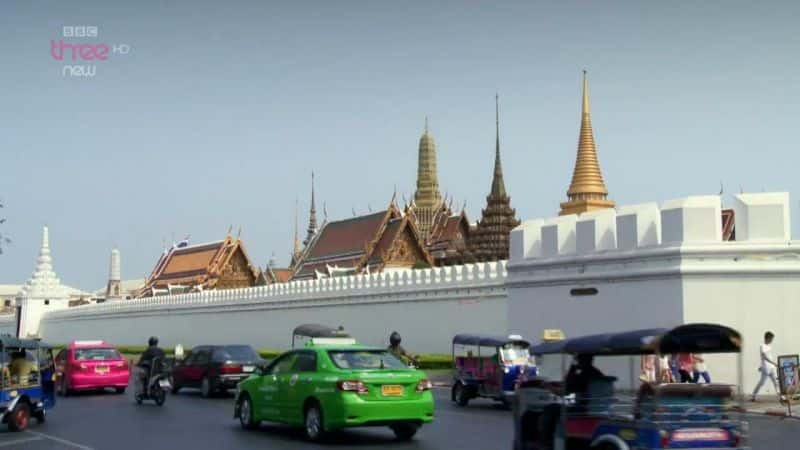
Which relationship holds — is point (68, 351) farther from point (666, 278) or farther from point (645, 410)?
point (645, 410)

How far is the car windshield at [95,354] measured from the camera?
24609 millimetres

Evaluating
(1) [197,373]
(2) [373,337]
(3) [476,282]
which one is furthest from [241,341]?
(1) [197,373]

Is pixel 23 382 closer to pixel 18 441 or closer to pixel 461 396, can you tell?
pixel 18 441

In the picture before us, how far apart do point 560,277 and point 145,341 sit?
35.8 meters

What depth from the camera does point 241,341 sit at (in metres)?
43.6

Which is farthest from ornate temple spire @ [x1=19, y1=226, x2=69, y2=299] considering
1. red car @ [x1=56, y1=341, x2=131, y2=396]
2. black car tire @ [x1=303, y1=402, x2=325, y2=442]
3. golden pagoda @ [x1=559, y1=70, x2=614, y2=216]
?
black car tire @ [x1=303, y1=402, x2=325, y2=442]

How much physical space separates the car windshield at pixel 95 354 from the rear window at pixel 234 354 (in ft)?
11.7

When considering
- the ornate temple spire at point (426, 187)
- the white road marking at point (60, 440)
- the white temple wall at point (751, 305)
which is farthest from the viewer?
the ornate temple spire at point (426, 187)

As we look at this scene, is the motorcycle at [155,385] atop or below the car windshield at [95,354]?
below

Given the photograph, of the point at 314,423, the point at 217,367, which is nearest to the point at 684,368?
the point at 314,423

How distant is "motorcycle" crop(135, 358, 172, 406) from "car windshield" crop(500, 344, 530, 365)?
6.60m

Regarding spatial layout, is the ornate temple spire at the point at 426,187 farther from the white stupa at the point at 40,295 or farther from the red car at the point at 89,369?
the red car at the point at 89,369

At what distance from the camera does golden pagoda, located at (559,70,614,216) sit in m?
61.9

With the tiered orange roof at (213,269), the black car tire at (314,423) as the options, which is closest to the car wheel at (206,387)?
the black car tire at (314,423)
